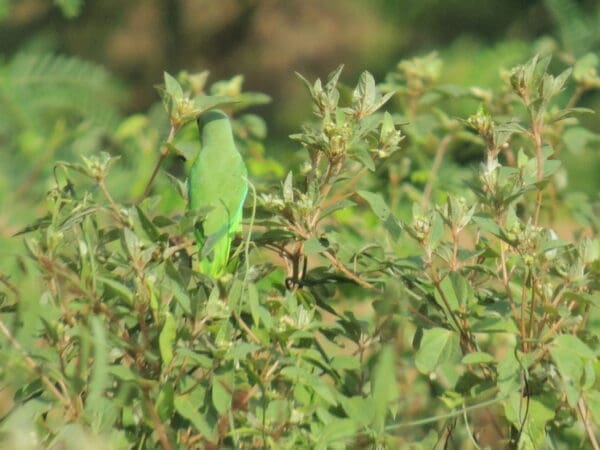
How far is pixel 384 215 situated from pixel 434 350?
0.63 feet

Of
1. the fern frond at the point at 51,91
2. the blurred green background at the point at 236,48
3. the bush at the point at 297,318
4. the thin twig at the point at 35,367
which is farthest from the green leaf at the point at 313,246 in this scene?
the fern frond at the point at 51,91

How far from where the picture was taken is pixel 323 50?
5.59 m

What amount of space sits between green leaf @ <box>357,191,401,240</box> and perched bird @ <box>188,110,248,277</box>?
0.21m

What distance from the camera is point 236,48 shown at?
5.70 metres

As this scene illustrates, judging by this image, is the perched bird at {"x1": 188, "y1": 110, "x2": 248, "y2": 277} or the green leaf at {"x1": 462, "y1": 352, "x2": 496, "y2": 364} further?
the perched bird at {"x1": 188, "y1": 110, "x2": 248, "y2": 277}

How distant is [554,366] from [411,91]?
935 mm

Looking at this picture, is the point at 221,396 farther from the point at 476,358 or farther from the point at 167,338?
the point at 476,358

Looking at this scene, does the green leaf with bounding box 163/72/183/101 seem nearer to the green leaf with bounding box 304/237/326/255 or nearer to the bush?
the bush

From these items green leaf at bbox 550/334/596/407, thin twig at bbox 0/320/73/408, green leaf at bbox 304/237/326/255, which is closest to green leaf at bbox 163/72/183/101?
green leaf at bbox 304/237/326/255

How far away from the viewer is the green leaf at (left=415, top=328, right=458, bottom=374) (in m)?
1.30

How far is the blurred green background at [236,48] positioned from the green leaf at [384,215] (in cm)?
164

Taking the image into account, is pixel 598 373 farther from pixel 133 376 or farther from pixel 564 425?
pixel 133 376

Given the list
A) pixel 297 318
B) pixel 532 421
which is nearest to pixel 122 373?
pixel 297 318

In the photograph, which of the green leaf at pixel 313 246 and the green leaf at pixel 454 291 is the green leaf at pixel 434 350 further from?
the green leaf at pixel 313 246
